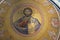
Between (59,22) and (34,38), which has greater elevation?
(59,22)

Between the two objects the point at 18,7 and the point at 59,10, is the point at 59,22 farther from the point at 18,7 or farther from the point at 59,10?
the point at 18,7

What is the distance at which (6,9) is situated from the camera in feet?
12.7

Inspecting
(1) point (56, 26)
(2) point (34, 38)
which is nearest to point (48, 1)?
(1) point (56, 26)

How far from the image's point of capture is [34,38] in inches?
153

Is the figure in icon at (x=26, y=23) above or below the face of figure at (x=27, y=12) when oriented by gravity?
below

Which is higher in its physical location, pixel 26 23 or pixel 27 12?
pixel 27 12

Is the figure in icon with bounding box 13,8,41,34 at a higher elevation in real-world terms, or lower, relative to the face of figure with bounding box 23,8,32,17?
lower

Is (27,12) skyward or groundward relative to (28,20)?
skyward

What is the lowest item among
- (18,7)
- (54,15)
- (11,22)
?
(11,22)

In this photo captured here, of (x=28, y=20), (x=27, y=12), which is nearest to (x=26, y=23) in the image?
(x=28, y=20)

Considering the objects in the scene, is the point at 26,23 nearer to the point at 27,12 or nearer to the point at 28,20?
the point at 28,20

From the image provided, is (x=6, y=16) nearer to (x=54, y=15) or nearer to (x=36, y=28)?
(x=36, y=28)

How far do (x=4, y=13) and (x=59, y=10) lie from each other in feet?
3.88

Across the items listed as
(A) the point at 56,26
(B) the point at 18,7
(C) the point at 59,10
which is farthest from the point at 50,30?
(B) the point at 18,7
